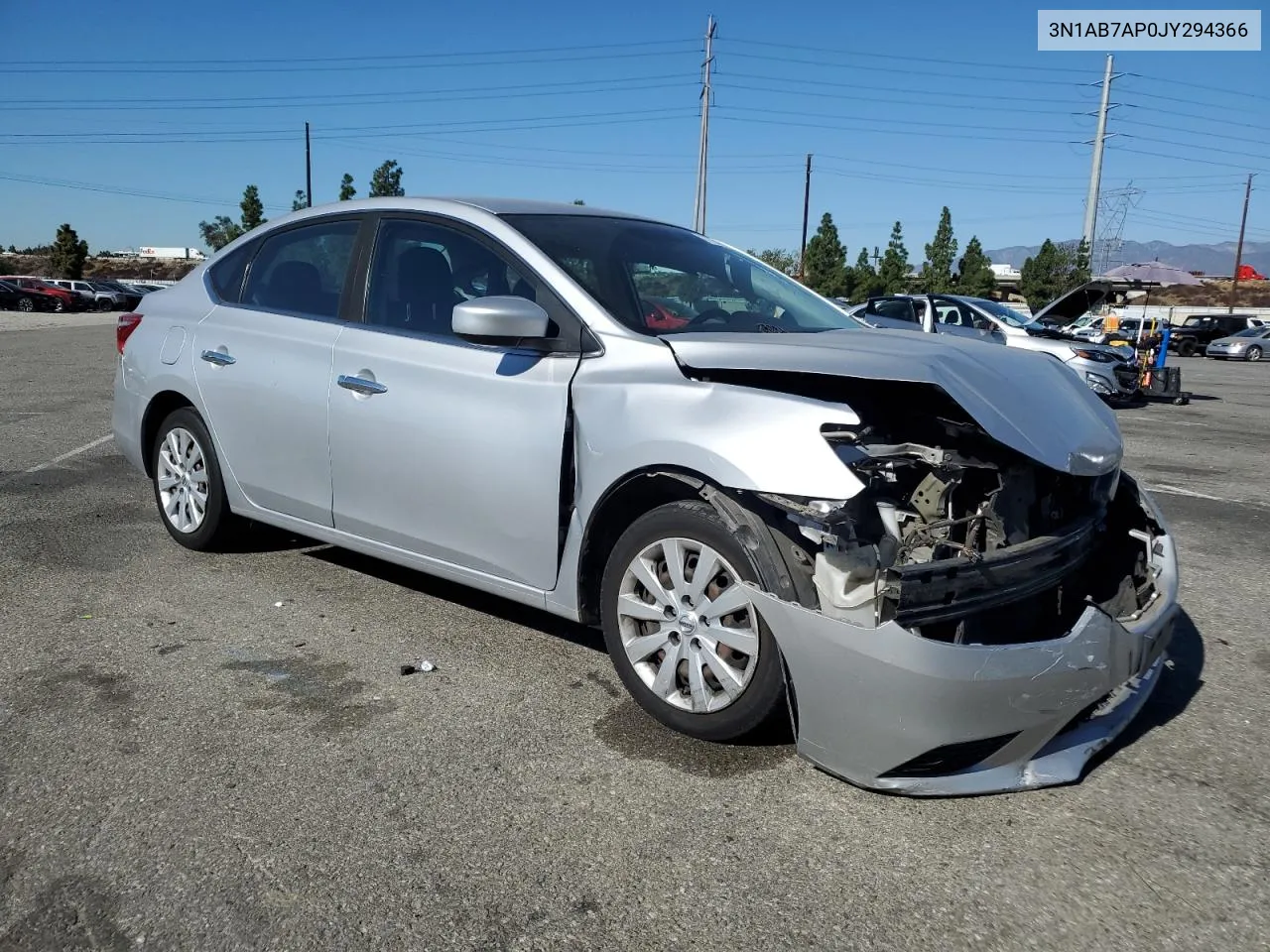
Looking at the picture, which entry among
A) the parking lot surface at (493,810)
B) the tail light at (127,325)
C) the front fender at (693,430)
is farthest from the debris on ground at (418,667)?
the tail light at (127,325)

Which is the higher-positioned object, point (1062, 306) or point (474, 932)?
point (1062, 306)

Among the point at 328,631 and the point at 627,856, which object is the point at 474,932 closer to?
the point at 627,856

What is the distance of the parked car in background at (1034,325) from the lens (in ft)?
47.5

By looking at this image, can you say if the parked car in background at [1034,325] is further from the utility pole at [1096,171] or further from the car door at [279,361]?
the utility pole at [1096,171]

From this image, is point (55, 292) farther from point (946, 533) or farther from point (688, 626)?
point (946, 533)

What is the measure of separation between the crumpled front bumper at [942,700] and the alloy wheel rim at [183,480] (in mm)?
3325

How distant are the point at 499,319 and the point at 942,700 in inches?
71.7

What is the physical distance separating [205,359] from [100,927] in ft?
10.3

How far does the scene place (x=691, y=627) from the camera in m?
3.16

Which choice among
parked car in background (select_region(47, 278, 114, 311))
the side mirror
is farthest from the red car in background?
the side mirror

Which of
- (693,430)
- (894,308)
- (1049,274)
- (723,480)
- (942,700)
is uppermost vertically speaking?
(1049,274)

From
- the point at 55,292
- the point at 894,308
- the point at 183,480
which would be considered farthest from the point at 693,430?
the point at 55,292

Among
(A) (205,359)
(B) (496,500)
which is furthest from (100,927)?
(A) (205,359)

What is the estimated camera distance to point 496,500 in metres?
3.66
